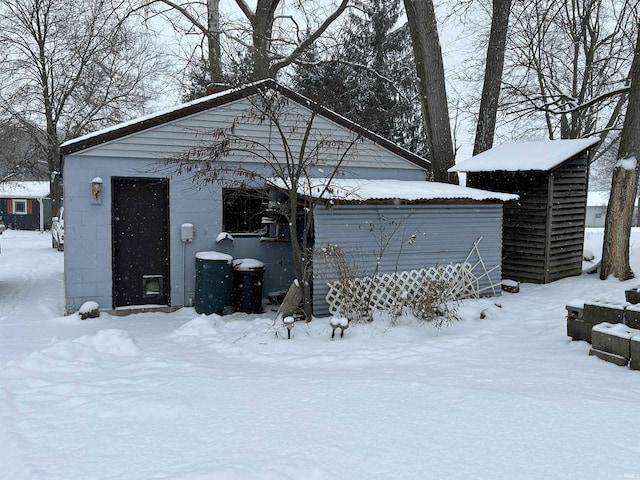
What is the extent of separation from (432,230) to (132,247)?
5.42 meters

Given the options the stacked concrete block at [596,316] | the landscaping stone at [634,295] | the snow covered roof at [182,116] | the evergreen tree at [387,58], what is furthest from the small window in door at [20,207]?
the landscaping stone at [634,295]

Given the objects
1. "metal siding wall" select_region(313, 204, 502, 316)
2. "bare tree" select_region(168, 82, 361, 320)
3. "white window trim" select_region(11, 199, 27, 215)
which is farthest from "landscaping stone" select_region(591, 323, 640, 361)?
"white window trim" select_region(11, 199, 27, 215)

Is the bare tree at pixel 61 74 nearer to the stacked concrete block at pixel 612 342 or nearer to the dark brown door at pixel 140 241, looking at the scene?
the dark brown door at pixel 140 241

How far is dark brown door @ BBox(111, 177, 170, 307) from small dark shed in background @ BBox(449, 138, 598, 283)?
668 cm

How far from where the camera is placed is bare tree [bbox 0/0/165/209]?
24219mm

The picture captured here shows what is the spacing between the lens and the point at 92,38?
24344 millimetres

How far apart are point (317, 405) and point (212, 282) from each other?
16.5ft

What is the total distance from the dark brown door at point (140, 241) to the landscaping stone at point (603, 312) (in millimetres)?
6927

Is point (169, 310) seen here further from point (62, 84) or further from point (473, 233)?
point (62, 84)

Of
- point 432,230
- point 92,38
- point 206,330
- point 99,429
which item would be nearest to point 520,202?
point 432,230

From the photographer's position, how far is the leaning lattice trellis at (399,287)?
316 inches

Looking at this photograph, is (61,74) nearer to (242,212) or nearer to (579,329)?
(242,212)

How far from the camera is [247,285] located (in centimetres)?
954

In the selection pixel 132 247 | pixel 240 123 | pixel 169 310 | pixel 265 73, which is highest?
pixel 265 73
